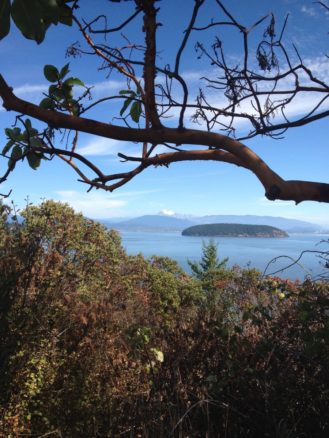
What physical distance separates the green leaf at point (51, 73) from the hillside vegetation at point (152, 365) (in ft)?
4.77

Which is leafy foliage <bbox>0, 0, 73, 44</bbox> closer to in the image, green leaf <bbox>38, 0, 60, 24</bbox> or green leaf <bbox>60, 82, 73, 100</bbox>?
green leaf <bbox>38, 0, 60, 24</bbox>

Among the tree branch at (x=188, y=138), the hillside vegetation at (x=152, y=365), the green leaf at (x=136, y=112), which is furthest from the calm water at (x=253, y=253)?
the green leaf at (x=136, y=112)

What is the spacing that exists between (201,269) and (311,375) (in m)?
22.3

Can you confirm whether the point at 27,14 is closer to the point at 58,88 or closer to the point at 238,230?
the point at 58,88

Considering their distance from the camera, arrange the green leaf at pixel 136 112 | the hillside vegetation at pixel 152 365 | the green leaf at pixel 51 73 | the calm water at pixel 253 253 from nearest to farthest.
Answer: the green leaf at pixel 51 73, the green leaf at pixel 136 112, the hillside vegetation at pixel 152 365, the calm water at pixel 253 253

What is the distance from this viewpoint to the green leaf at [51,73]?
156cm

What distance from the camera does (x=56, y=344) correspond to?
11.3 ft

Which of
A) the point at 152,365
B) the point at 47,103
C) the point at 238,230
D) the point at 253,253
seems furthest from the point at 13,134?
the point at 238,230

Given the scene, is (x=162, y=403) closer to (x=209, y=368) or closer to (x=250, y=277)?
(x=209, y=368)

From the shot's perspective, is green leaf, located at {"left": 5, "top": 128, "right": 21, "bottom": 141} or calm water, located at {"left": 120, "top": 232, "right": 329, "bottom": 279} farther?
calm water, located at {"left": 120, "top": 232, "right": 329, "bottom": 279}

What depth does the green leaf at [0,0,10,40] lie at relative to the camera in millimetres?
832

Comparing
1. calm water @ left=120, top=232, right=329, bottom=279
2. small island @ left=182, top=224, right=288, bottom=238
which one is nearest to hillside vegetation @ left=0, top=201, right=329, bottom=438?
calm water @ left=120, top=232, right=329, bottom=279

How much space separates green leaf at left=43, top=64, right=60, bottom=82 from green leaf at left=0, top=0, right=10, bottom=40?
731mm

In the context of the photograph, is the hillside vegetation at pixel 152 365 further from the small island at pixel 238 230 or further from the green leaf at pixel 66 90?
the small island at pixel 238 230
